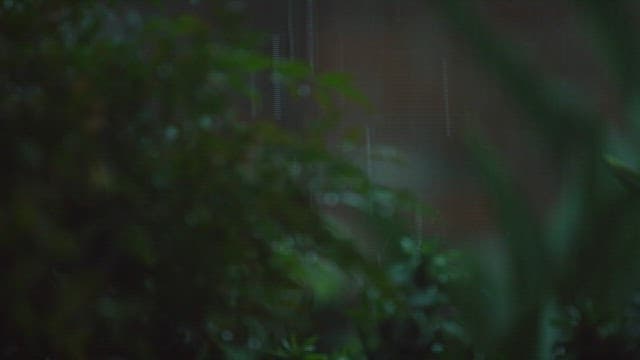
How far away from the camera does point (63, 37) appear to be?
1135mm

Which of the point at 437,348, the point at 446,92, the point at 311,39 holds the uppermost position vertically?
the point at 311,39

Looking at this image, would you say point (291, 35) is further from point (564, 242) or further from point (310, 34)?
point (564, 242)

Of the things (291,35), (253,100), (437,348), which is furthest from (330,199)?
(291,35)

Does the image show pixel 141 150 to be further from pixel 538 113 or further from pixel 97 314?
pixel 538 113

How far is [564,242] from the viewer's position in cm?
165

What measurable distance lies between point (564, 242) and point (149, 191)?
804mm

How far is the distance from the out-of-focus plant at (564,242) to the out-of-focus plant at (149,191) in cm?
39

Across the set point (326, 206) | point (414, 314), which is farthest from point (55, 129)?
point (414, 314)

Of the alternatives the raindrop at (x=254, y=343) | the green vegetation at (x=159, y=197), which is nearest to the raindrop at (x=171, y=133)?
the green vegetation at (x=159, y=197)

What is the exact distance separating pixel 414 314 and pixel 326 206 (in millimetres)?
338

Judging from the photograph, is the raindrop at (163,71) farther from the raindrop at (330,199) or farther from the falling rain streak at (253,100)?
the raindrop at (330,199)

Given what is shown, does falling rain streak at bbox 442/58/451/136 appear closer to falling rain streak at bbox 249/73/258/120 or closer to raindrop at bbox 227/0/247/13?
raindrop at bbox 227/0/247/13

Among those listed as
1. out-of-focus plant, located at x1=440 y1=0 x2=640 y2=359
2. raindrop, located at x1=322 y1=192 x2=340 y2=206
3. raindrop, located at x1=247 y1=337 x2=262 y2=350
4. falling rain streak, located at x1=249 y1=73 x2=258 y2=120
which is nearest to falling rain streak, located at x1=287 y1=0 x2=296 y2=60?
out-of-focus plant, located at x1=440 y1=0 x2=640 y2=359

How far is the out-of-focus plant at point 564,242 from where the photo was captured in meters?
1.59
